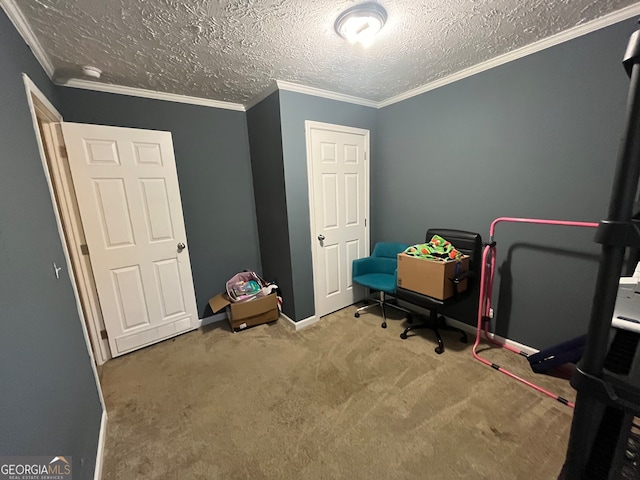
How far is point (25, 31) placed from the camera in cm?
142

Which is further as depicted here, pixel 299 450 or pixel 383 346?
pixel 383 346

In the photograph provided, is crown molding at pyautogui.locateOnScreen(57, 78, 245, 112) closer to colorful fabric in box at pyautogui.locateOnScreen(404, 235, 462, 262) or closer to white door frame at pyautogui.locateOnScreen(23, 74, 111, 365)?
white door frame at pyautogui.locateOnScreen(23, 74, 111, 365)

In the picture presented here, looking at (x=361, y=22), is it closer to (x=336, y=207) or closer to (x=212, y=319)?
(x=336, y=207)

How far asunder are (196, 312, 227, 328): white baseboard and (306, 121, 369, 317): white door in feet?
3.75

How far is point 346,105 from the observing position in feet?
9.28

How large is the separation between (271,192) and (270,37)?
54.8 inches

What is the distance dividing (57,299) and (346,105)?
9.37 feet

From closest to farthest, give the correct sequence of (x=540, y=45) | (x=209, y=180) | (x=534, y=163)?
(x=540, y=45), (x=534, y=163), (x=209, y=180)

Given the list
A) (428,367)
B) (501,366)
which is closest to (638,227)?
(428,367)

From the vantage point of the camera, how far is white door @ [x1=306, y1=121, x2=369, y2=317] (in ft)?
8.89

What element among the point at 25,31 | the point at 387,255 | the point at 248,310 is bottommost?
the point at 248,310

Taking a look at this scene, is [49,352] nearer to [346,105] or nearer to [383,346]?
[383,346]

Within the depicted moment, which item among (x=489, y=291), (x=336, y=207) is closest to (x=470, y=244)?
(x=489, y=291)

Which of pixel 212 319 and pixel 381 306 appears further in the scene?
pixel 381 306
